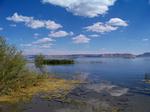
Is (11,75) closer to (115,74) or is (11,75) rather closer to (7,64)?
(7,64)

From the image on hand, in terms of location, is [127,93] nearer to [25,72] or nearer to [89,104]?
[89,104]

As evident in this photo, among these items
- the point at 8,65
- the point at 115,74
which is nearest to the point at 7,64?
the point at 8,65

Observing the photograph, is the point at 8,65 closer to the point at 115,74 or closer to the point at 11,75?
the point at 11,75

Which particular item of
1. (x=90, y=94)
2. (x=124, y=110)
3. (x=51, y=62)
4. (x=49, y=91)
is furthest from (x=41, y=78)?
(x=51, y=62)

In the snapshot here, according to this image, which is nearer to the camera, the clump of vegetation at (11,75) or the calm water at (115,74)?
the clump of vegetation at (11,75)

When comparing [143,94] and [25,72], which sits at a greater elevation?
[25,72]

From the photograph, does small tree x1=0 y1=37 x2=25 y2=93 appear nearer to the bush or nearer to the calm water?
the bush

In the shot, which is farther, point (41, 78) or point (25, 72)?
point (41, 78)

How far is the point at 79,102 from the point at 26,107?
5.81 metres

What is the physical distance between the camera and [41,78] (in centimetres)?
4594

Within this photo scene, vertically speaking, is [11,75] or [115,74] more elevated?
[11,75]

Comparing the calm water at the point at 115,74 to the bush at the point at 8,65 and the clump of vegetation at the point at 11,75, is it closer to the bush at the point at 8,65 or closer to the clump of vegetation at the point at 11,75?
the clump of vegetation at the point at 11,75

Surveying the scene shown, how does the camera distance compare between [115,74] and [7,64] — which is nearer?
[7,64]

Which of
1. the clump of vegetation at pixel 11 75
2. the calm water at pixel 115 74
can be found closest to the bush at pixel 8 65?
the clump of vegetation at pixel 11 75
